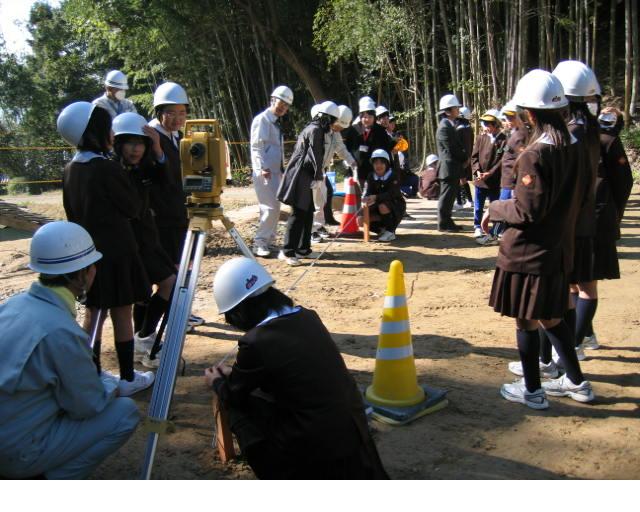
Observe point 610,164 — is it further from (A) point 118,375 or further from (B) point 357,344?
(A) point 118,375

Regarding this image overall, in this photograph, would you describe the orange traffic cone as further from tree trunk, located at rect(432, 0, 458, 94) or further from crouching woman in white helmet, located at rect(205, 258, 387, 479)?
crouching woman in white helmet, located at rect(205, 258, 387, 479)

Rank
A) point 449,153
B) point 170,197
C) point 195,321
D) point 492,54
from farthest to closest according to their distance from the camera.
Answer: point 492,54, point 449,153, point 195,321, point 170,197

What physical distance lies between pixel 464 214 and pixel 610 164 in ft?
18.7

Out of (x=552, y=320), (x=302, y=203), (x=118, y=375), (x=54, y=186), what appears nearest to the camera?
(x=552, y=320)

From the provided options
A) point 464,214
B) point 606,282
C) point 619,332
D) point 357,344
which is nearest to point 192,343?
point 357,344

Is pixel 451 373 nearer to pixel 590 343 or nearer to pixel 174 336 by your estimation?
pixel 590 343

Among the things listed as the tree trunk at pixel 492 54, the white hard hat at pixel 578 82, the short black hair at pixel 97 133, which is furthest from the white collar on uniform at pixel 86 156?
the tree trunk at pixel 492 54

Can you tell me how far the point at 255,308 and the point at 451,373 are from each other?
2.01 m

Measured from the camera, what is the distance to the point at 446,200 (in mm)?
8406

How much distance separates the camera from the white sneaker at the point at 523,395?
3.44m

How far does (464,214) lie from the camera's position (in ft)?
32.3

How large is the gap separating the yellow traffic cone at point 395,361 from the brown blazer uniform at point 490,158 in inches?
178

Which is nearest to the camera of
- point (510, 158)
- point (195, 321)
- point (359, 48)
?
point (195, 321)

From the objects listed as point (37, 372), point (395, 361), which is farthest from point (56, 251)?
point (395, 361)
